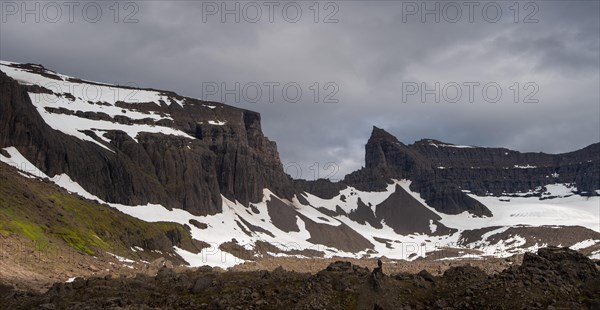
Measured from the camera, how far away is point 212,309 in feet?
145

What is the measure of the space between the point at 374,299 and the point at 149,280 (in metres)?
25.6

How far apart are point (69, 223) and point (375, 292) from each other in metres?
103

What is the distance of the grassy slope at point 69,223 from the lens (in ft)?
368

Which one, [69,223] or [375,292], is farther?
[69,223]

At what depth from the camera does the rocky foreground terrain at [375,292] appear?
4341 centimetres

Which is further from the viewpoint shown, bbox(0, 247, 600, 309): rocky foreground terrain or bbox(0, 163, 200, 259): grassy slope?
bbox(0, 163, 200, 259): grassy slope

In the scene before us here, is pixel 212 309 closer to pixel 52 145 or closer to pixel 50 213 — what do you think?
pixel 50 213

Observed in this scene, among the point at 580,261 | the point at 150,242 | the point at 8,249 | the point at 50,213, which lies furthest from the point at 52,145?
the point at 580,261

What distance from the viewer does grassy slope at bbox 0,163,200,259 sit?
112m

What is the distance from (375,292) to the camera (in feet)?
152

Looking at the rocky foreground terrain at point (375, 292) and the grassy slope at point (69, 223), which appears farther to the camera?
the grassy slope at point (69, 223)

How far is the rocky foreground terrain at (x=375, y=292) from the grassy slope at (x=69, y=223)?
5488cm

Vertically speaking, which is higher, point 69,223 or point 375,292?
point 375,292

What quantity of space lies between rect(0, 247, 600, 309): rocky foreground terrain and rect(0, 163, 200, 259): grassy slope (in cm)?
5488
